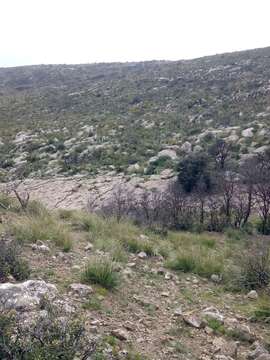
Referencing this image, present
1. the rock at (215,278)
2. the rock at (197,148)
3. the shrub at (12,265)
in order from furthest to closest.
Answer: the rock at (197,148) < the rock at (215,278) < the shrub at (12,265)

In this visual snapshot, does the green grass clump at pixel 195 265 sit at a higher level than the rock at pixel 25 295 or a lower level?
lower

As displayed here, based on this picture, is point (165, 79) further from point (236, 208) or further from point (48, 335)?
point (48, 335)

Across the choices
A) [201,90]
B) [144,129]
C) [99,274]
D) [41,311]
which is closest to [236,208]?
[99,274]

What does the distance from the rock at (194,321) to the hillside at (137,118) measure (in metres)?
10.5

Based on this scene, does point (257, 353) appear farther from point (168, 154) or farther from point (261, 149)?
point (168, 154)

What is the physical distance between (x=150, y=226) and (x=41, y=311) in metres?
5.22

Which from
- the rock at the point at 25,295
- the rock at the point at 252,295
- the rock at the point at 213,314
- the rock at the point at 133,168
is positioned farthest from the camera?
the rock at the point at 133,168

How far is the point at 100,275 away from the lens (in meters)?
5.16

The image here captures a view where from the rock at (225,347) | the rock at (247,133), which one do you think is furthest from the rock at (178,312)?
the rock at (247,133)

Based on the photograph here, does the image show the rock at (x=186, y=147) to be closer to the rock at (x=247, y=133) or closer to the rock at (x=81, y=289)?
the rock at (x=247, y=133)

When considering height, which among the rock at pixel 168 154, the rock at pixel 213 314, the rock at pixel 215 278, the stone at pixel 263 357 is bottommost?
the rock at pixel 215 278

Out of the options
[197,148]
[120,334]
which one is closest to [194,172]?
[197,148]

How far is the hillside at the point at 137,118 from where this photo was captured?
17.0m

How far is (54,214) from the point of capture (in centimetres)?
870
